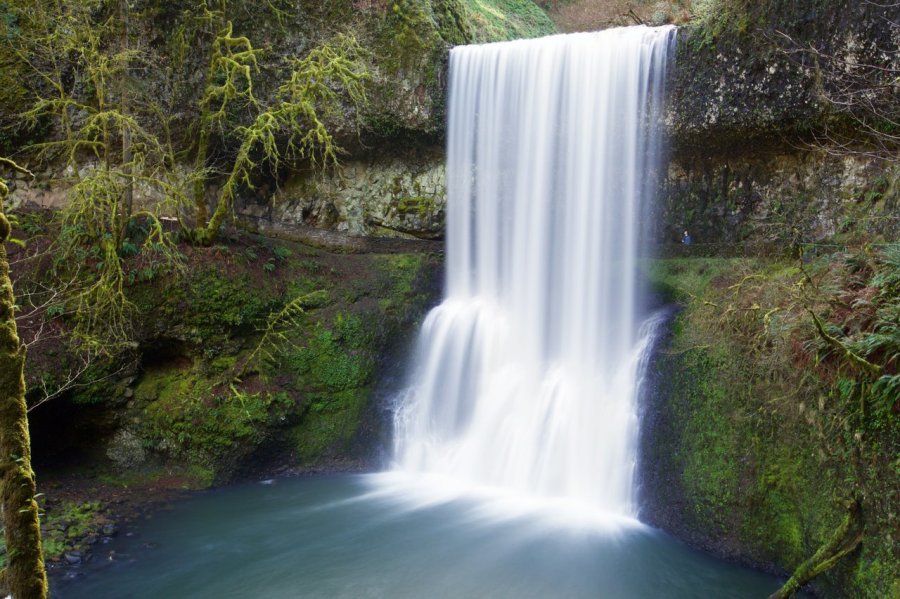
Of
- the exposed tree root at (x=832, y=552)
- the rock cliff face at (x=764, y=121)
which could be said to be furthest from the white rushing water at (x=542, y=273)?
the exposed tree root at (x=832, y=552)

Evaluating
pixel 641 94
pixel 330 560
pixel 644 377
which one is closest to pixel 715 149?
pixel 641 94

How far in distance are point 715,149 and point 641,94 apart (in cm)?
189

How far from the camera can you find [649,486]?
28.5 ft

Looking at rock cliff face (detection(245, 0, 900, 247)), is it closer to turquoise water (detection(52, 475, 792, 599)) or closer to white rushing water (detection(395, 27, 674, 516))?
white rushing water (detection(395, 27, 674, 516))

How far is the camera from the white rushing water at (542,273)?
10055 mm

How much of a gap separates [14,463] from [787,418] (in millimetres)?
7487

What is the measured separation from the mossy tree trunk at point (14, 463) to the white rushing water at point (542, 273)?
24.0ft

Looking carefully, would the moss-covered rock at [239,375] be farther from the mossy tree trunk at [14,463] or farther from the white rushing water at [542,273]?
the mossy tree trunk at [14,463]

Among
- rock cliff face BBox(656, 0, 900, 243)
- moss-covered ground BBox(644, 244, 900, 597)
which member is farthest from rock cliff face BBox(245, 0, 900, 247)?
moss-covered ground BBox(644, 244, 900, 597)

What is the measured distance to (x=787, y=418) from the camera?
23.7 ft

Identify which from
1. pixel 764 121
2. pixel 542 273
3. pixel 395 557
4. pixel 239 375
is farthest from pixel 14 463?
pixel 764 121

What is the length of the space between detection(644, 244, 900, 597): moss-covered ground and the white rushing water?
102 centimetres

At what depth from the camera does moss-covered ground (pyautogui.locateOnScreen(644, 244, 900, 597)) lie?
597 centimetres

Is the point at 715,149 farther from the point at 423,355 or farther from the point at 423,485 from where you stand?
the point at 423,485
